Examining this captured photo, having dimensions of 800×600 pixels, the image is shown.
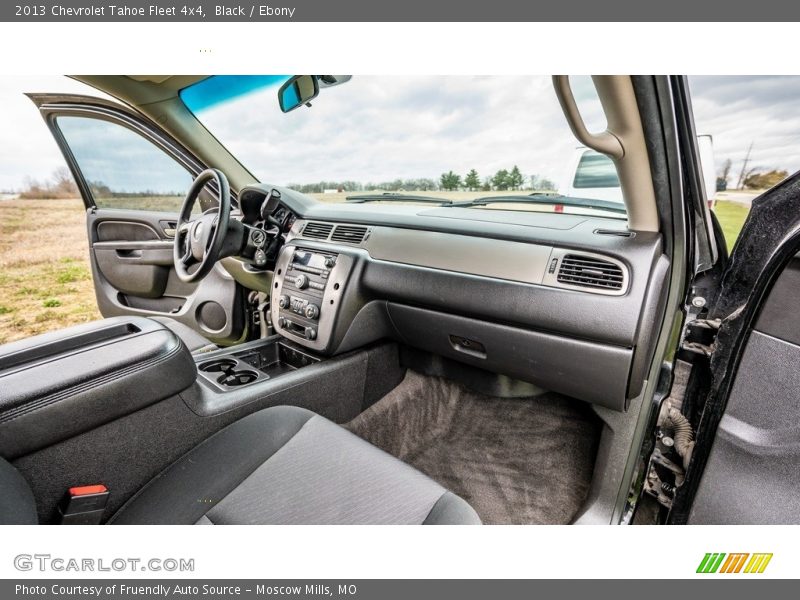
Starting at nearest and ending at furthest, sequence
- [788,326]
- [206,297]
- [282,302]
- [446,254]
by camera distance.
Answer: [788,326], [446,254], [282,302], [206,297]

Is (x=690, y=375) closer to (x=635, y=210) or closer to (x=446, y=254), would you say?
(x=635, y=210)

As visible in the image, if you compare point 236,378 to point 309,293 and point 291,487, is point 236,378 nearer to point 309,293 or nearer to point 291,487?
point 309,293

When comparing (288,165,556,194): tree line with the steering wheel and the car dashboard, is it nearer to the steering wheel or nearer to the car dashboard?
the car dashboard

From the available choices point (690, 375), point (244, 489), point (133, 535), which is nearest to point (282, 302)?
point (244, 489)

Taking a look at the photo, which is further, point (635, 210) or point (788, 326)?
point (635, 210)

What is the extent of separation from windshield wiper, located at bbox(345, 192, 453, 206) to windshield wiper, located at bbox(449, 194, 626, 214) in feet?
0.45

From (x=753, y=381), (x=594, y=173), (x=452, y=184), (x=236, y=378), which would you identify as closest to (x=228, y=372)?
(x=236, y=378)

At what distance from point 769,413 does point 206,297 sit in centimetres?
243

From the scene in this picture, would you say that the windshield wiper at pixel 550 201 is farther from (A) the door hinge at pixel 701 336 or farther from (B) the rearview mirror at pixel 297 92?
(B) the rearview mirror at pixel 297 92

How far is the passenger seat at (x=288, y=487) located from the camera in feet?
3.07

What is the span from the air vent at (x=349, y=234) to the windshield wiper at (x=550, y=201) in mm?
450

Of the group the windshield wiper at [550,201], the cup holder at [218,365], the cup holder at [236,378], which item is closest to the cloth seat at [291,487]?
the cup holder at [236,378]

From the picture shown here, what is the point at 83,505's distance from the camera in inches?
37.6

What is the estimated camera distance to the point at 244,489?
3.32 feet
